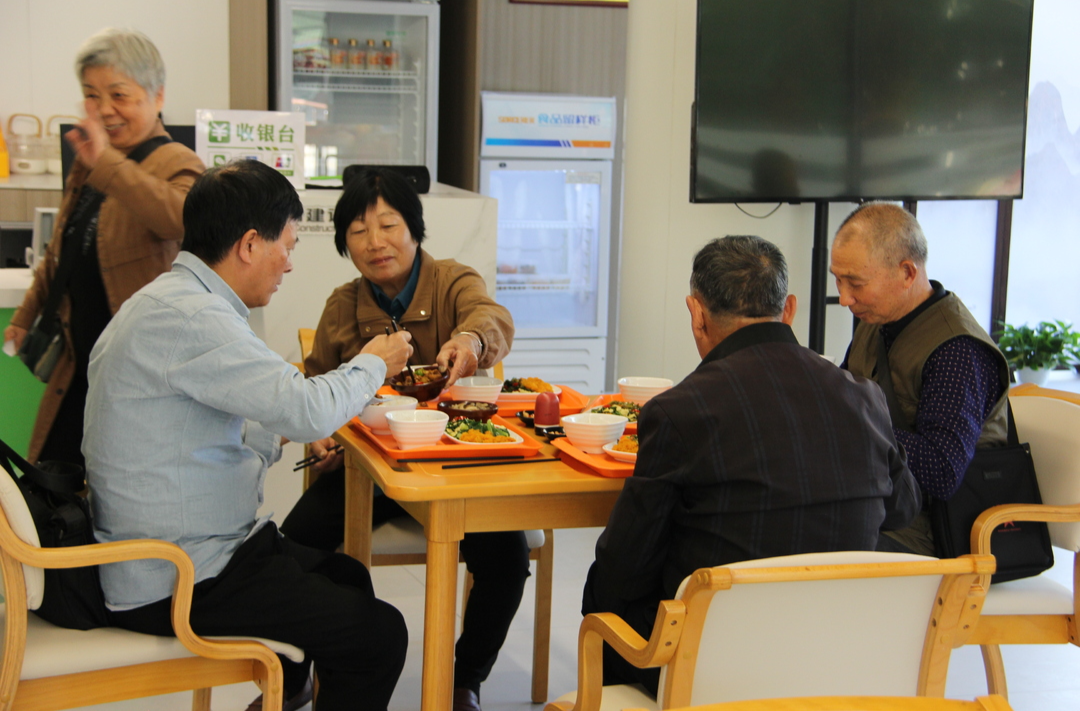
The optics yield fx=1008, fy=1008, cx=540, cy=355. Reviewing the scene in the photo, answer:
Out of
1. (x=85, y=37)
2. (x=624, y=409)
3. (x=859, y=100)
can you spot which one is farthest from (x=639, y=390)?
(x=85, y=37)

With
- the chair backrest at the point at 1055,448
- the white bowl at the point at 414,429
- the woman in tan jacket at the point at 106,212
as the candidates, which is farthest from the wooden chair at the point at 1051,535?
the woman in tan jacket at the point at 106,212

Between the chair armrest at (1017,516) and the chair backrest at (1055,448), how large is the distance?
0.30 ft

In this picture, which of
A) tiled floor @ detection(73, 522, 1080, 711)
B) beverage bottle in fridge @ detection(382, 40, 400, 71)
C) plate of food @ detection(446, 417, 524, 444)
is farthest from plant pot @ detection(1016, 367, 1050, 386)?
plate of food @ detection(446, 417, 524, 444)

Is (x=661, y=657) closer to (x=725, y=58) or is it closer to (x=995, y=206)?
(x=725, y=58)

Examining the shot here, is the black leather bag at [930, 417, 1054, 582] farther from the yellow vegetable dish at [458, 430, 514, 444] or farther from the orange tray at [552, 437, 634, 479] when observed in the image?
the yellow vegetable dish at [458, 430, 514, 444]

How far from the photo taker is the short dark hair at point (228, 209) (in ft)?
5.56

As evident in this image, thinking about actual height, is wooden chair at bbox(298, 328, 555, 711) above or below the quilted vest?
below

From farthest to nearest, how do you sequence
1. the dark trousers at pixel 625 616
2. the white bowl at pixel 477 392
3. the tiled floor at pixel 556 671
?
the tiled floor at pixel 556 671
the white bowl at pixel 477 392
the dark trousers at pixel 625 616

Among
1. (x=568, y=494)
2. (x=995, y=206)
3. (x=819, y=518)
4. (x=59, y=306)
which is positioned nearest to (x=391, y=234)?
(x=59, y=306)

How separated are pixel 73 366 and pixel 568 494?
1.30 m

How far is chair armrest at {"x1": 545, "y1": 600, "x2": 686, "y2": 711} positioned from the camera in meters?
1.28

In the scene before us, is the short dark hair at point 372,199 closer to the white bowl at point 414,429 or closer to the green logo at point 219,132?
the white bowl at point 414,429

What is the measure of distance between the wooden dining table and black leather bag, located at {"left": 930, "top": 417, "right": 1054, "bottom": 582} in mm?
680

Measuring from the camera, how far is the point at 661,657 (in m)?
1.30
